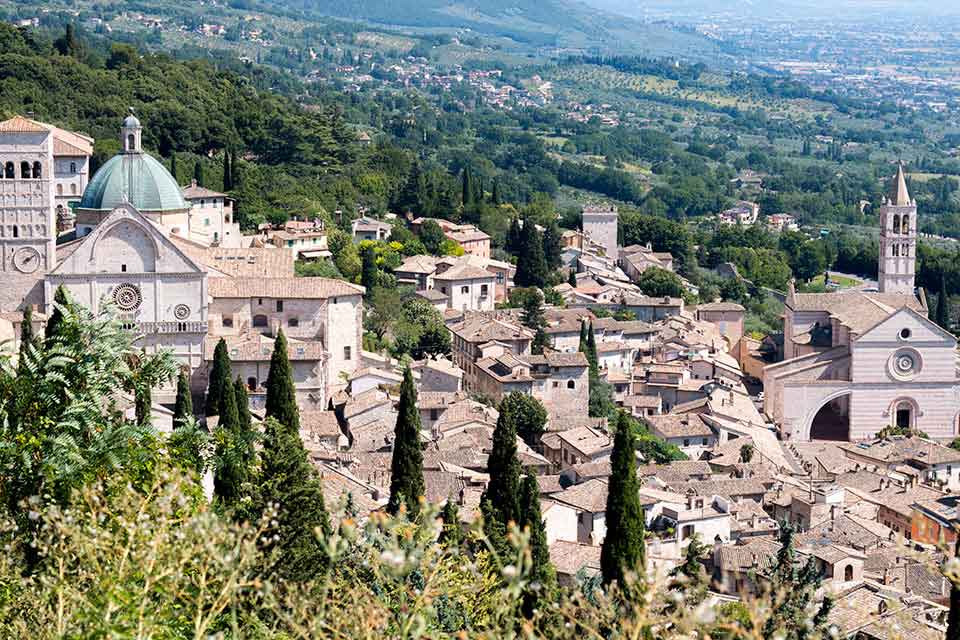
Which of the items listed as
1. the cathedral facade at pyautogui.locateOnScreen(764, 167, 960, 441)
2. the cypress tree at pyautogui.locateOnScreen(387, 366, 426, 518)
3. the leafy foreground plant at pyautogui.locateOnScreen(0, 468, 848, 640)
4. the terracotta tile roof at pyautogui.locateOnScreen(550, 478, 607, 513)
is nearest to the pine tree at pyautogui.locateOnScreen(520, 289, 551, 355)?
the cathedral facade at pyautogui.locateOnScreen(764, 167, 960, 441)

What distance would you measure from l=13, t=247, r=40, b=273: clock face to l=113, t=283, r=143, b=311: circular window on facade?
6.71 feet

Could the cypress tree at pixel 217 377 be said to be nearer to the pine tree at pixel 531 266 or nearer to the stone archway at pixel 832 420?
the stone archway at pixel 832 420

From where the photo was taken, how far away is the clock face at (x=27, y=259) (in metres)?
35.8

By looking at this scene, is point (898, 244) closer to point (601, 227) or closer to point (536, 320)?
point (601, 227)

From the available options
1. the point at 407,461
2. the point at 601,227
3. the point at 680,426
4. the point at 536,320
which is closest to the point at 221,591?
the point at 407,461

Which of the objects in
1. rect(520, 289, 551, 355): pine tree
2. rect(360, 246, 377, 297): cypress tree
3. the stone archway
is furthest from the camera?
the stone archway

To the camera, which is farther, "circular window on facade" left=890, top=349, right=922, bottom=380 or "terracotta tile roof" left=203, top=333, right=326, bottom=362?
"circular window on facade" left=890, top=349, right=922, bottom=380

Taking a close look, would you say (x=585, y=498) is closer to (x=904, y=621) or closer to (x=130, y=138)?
(x=130, y=138)

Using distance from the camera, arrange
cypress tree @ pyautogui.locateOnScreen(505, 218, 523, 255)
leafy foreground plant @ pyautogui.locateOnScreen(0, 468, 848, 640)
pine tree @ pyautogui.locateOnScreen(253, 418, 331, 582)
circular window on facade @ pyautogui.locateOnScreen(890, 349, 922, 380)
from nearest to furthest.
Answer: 1. leafy foreground plant @ pyautogui.locateOnScreen(0, 468, 848, 640)
2. pine tree @ pyautogui.locateOnScreen(253, 418, 331, 582)
3. circular window on facade @ pyautogui.locateOnScreen(890, 349, 922, 380)
4. cypress tree @ pyautogui.locateOnScreen(505, 218, 523, 255)

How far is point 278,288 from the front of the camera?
37.5 m

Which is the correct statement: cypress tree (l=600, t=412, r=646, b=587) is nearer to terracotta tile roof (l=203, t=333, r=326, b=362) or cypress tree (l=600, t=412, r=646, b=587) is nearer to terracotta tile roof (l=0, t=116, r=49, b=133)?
terracotta tile roof (l=203, t=333, r=326, b=362)

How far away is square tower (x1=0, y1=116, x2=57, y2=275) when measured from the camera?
35844mm

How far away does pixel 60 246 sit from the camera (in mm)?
37000

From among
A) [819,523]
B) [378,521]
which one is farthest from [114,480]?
[819,523]
